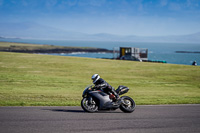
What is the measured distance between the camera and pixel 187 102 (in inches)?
586

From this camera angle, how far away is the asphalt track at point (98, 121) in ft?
27.4

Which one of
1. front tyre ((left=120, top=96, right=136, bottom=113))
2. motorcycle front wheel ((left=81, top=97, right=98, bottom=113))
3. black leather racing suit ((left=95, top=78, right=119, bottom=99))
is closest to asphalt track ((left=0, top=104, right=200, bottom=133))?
front tyre ((left=120, top=96, right=136, bottom=113))

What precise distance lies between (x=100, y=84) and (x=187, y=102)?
601 centimetres

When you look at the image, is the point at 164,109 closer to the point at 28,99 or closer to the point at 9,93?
the point at 28,99

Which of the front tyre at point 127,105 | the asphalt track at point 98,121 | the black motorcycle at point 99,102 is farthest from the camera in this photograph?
the front tyre at point 127,105

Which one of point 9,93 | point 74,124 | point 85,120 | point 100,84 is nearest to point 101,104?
point 100,84

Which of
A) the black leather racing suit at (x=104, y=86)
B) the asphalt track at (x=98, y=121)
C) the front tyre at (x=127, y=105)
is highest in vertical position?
the black leather racing suit at (x=104, y=86)

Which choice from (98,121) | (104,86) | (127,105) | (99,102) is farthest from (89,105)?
(98,121)

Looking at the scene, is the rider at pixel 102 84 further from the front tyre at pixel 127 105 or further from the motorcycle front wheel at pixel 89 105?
the motorcycle front wheel at pixel 89 105

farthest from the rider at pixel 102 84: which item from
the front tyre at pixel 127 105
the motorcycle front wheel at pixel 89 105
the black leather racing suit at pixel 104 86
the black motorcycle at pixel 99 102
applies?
the motorcycle front wheel at pixel 89 105

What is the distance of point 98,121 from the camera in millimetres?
9531

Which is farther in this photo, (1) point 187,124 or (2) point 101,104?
(2) point 101,104

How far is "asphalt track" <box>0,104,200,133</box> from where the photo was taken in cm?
834

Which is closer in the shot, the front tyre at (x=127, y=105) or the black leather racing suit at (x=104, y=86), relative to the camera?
the black leather racing suit at (x=104, y=86)
